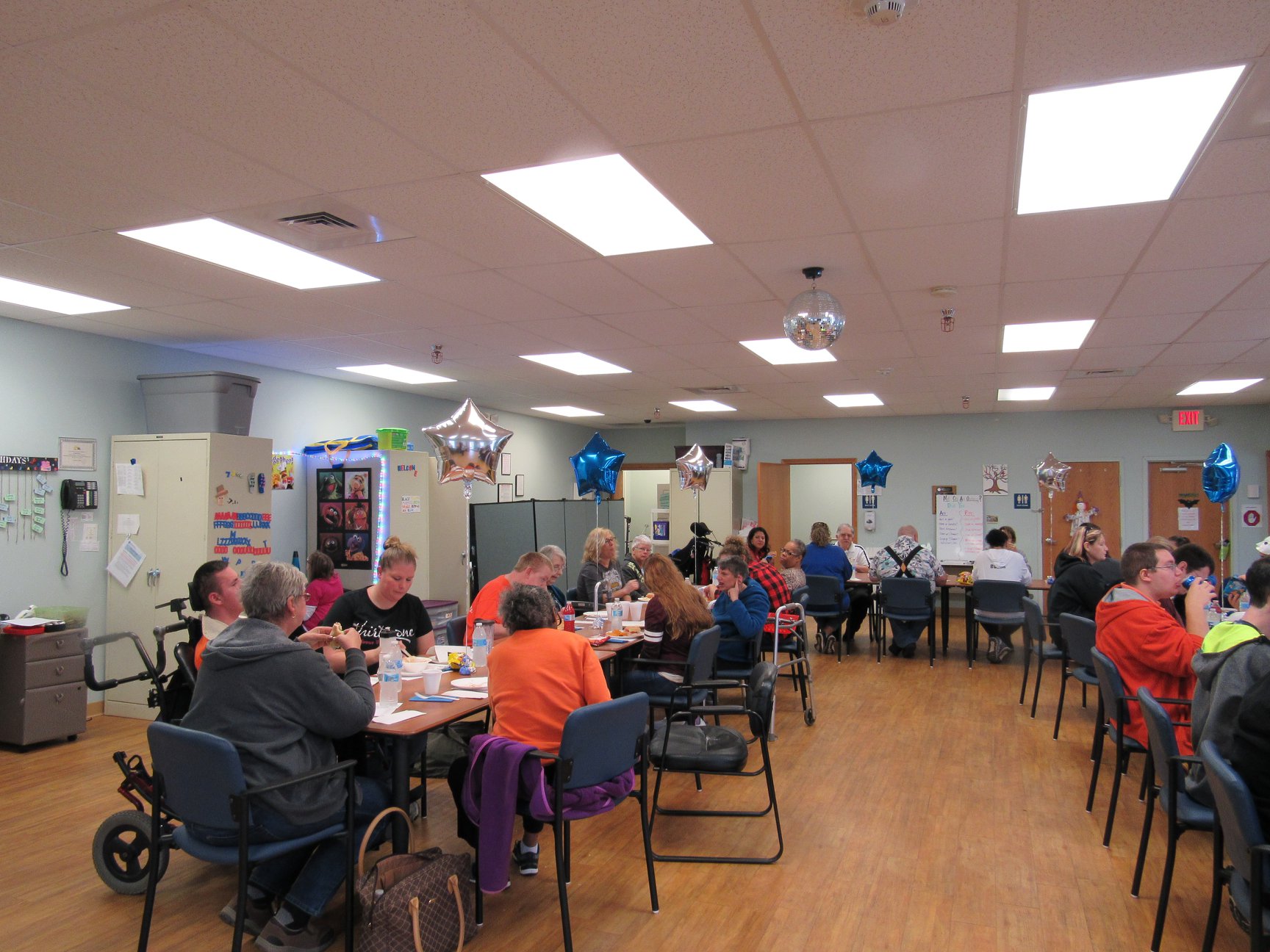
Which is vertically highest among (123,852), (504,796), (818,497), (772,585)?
(818,497)

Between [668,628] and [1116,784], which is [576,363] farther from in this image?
[1116,784]

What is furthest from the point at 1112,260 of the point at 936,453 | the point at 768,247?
the point at 936,453

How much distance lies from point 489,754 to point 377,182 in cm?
215

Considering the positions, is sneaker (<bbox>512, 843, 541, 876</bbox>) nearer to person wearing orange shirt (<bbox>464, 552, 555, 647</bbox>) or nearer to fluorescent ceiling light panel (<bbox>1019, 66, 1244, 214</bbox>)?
person wearing orange shirt (<bbox>464, 552, 555, 647</bbox>)

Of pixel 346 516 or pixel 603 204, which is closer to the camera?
pixel 603 204

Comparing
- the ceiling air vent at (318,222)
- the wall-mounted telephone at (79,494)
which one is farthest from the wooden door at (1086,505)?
the wall-mounted telephone at (79,494)

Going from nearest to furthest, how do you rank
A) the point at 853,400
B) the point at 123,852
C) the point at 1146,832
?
the point at 1146,832 → the point at 123,852 → the point at 853,400

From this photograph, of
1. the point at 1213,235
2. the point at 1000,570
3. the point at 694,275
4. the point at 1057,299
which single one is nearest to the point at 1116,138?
the point at 1213,235

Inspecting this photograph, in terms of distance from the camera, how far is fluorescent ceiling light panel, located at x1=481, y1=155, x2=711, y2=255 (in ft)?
10.3

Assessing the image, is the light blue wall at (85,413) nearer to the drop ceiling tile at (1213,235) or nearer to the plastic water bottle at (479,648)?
the plastic water bottle at (479,648)

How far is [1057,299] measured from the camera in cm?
498

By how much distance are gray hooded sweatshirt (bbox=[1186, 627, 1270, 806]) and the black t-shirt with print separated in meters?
3.31

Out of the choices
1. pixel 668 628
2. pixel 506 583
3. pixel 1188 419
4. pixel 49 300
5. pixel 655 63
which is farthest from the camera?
pixel 1188 419

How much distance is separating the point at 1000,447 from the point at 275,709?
1066cm
